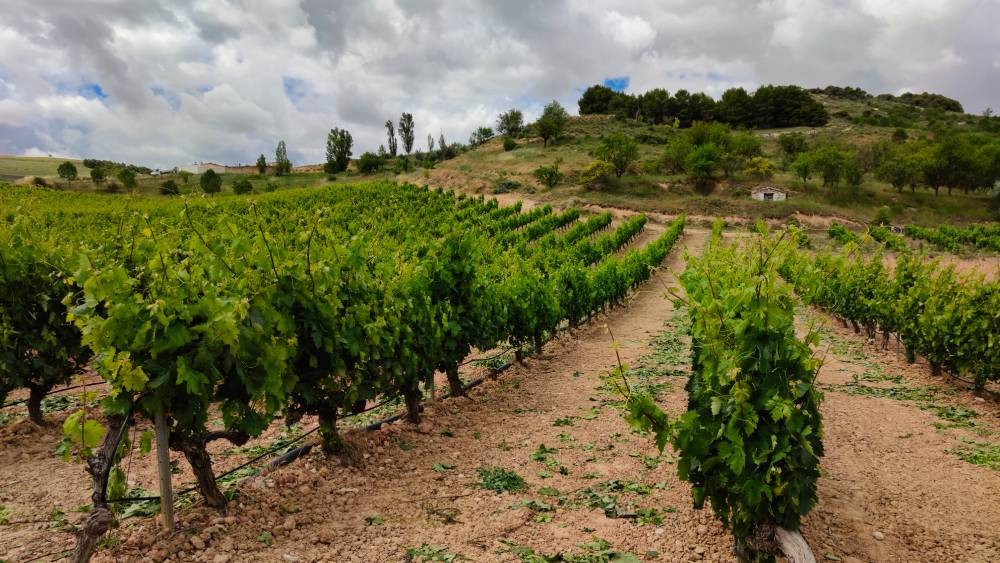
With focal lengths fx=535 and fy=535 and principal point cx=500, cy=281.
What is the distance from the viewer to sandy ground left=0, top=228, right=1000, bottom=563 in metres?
3.87

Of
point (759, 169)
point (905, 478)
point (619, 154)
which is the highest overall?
point (619, 154)

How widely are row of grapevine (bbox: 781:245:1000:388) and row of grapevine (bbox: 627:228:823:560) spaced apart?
1.86 metres

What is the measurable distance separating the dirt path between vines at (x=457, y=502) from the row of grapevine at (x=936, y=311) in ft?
8.50

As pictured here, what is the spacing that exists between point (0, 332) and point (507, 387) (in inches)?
256

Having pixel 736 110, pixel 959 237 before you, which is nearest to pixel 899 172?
pixel 959 237

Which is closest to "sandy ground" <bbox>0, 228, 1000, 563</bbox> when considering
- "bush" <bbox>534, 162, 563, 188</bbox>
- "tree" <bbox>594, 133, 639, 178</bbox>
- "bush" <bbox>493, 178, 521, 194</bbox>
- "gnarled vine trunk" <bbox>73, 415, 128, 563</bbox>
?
"gnarled vine trunk" <bbox>73, 415, 128, 563</bbox>

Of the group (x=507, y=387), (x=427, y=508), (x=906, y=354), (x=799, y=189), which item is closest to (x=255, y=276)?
(x=427, y=508)

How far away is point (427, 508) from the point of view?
4531 mm

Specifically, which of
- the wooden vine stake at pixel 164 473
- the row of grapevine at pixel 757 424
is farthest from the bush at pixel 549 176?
the wooden vine stake at pixel 164 473

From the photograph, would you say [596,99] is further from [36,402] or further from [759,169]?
[36,402]

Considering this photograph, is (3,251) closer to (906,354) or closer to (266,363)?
(266,363)

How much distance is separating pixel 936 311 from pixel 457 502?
30.4ft

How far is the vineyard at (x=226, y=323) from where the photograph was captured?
3.52 meters

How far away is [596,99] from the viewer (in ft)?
394
